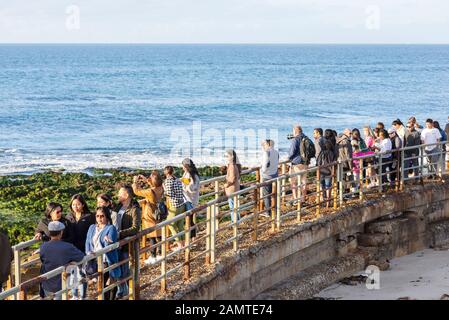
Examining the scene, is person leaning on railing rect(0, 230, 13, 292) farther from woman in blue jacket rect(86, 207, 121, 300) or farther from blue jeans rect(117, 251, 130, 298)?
blue jeans rect(117, 251, 130, 298)

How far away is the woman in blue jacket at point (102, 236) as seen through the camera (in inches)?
404

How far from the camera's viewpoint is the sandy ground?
46.6 feet

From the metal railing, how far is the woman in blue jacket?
0.11 meters

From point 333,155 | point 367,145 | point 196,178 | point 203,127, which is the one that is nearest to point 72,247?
point 196,178

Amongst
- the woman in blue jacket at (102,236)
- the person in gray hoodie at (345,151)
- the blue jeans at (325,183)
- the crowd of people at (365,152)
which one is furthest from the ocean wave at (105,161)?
the woman in blue jacket at (102,236)

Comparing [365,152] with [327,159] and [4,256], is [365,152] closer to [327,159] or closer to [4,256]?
[327,159]

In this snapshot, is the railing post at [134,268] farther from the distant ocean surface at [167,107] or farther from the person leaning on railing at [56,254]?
the distant ocean surface at [167,107]

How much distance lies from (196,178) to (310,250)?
2470 mm

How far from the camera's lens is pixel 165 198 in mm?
13633

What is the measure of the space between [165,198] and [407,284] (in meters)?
4.16

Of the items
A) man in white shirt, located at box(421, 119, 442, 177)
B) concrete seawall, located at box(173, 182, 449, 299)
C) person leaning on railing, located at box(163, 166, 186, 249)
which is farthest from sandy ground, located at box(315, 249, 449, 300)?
Answer: man in white shirt, located at box(421, 119, 442, 177)

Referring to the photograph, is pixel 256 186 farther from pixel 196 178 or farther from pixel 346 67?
pixel 346 67

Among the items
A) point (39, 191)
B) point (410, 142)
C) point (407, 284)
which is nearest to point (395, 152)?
point (410, 142)
